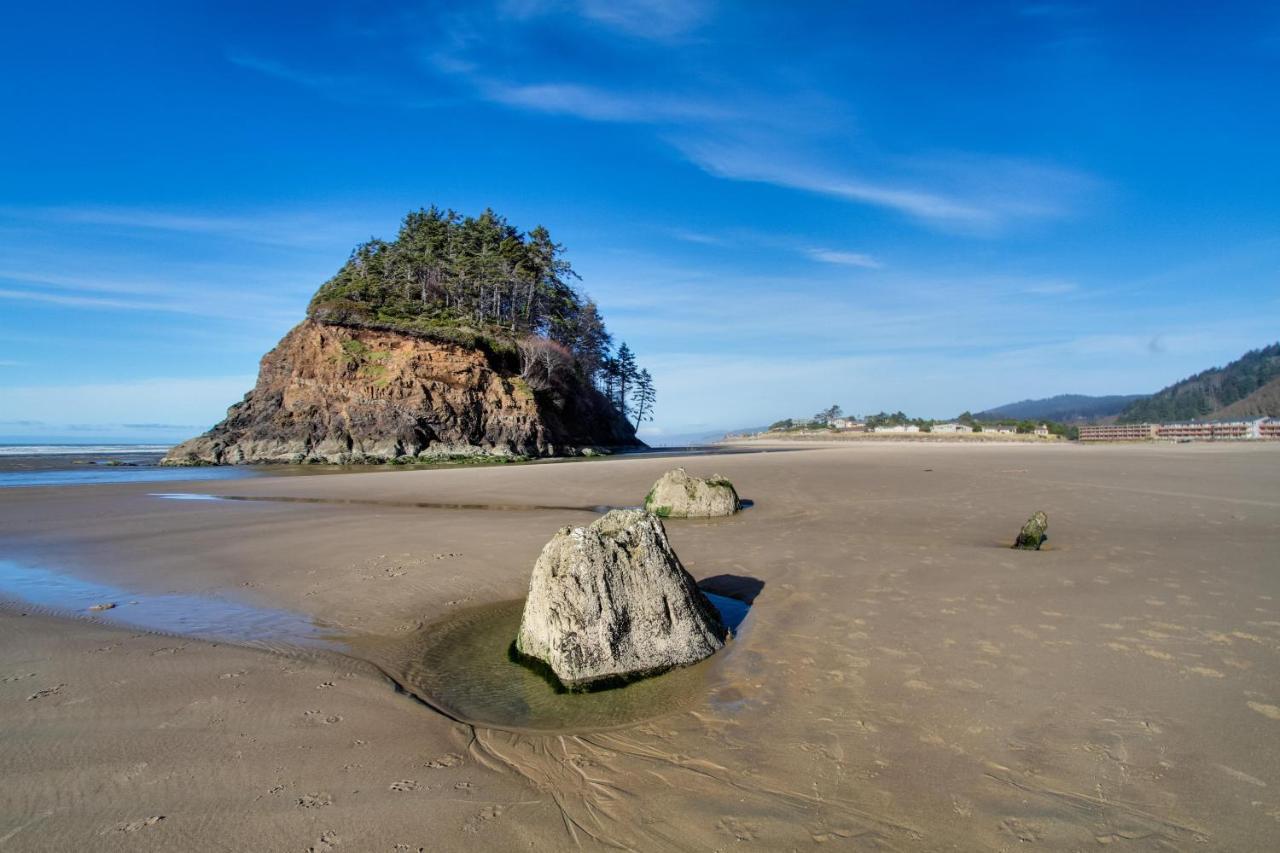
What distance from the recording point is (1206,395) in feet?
522

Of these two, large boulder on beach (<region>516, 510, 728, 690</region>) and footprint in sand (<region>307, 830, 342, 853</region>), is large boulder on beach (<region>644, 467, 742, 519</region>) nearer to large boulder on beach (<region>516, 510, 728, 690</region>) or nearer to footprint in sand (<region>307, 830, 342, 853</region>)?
large boulder on beach (<region>516, 510, 728, 690</region>)

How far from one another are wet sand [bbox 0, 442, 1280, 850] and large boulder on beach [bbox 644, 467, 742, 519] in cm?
331

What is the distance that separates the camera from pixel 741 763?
3.76 m

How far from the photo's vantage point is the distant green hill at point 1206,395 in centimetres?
14475

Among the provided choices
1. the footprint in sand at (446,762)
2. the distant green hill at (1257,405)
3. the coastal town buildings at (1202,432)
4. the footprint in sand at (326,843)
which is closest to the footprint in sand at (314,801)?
the footprint in sand at (326,843)

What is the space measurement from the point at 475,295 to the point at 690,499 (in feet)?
185

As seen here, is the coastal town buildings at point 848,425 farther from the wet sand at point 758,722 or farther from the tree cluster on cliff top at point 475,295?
the wet sand at point 758,722

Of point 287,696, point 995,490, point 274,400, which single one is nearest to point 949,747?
Answer: point 287,696

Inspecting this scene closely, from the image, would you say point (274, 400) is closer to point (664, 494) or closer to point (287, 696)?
point (664, 494)

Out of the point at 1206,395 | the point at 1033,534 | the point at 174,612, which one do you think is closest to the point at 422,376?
the point at 174,612

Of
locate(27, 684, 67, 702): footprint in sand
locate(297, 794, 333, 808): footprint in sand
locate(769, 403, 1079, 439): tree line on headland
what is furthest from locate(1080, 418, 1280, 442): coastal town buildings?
locate(27, 684, 67, 702): footprint in sand

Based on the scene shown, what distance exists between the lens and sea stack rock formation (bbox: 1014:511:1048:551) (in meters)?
8.95

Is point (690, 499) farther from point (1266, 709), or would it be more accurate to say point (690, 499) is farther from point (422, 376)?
point (422, 376)

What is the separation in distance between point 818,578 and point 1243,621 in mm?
3988
